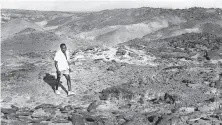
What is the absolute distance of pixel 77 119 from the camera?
741 cm

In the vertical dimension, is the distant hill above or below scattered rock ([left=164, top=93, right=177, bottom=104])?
above

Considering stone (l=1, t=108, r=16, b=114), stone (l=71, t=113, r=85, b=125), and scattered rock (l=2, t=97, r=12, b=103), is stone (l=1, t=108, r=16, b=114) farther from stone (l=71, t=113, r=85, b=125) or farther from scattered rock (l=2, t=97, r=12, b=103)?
stone (l=71, t=113, r=85, b=125)

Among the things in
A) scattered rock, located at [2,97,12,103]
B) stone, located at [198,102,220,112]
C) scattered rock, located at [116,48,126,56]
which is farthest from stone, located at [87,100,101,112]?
scattered rock, located at [116,48,126,56]

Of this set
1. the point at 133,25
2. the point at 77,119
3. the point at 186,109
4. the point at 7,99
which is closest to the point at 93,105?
the point at 77,119

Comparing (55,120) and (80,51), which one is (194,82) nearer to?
(55,120)

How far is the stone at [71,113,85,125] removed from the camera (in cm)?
724

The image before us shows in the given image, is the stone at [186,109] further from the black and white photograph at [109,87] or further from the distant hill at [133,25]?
the distant hill at [133,25]

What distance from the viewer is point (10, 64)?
14.6 m

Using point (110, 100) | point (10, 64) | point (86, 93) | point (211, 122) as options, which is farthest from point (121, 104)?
point (10, 64)

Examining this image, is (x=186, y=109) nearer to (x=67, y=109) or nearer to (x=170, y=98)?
(x=170, y=98)

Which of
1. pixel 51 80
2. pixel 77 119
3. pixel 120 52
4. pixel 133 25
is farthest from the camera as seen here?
pixel 133 25

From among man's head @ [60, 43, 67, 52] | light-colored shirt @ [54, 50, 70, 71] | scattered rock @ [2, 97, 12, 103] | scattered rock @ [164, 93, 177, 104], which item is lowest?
scattered rock @ [164, 93, 177, 104]

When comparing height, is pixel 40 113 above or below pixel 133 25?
below

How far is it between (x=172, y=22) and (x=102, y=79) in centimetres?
2242
